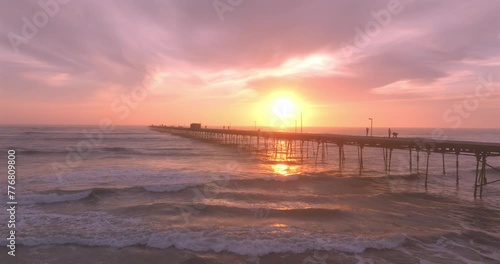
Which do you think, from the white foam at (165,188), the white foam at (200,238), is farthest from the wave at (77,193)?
the white foam at (200,238)

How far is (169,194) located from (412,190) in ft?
56.1

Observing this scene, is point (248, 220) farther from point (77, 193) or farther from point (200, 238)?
point (77, 193)

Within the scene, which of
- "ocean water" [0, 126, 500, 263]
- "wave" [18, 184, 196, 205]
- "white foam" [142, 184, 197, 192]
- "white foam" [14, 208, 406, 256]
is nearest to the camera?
"ocean water" [0, 126, 500, 263]

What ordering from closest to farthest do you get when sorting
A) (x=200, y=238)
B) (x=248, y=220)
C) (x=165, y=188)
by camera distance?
(x=200, y=238) → (x=248, y=220) → (x=165, y=188)

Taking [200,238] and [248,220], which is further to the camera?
[248,220]

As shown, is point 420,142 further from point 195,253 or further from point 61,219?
point 61,219

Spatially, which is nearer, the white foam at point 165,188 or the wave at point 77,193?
the wave at point 77,193

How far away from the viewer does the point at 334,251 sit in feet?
39.2

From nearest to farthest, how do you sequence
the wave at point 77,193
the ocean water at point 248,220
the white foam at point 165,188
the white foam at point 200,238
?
the ocean water at point 248,220 → the white foam at point 200,238 → the wave at point 77,193 → the white foam at point 165,188

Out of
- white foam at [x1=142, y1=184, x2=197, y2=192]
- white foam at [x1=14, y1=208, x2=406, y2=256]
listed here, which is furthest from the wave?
white foam at [x1=14, y1=208, x2=406, y2=256]

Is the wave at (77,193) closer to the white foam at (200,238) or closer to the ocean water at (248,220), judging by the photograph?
the ocean water at (248,220)

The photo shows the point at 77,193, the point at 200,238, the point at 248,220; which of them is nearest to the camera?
the point at 200,238

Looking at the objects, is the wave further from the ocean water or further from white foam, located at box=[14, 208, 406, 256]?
white foam, located at box=[14, 208, 406, 256]

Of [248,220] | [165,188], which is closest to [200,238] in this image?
[248,220]
